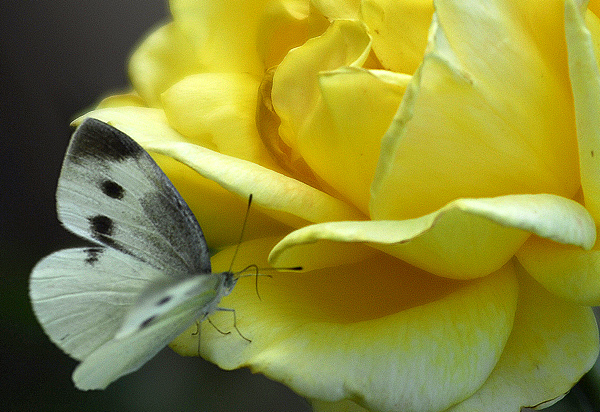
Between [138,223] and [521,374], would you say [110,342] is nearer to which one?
[138,223]

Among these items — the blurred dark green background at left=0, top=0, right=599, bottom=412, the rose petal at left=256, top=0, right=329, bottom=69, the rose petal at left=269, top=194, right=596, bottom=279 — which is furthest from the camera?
the blurred dark green background at left=0, top=0, right=599, bottom=412

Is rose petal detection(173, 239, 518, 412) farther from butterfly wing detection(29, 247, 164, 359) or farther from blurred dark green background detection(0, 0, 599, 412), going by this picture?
blurred dark green background detection(0, 0, 599, 412)

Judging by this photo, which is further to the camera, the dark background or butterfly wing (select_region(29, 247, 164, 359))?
the dark background

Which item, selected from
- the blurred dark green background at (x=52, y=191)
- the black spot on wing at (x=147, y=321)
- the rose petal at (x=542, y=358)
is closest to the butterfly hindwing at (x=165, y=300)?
the black spot on wing at (x=147, y=321)

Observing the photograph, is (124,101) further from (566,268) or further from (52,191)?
(52,191)

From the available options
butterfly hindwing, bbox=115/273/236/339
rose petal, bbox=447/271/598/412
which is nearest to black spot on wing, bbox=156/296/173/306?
butterfly hindwing, bbox=115/273/236/339

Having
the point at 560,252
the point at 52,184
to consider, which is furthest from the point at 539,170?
the point at 52,184

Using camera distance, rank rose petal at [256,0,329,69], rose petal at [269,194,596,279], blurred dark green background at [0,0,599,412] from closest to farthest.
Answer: rose petal at [269,194,596,279]
rose petal at [256,0,329,69]
blurred dark green background at [0,0,599,412]
